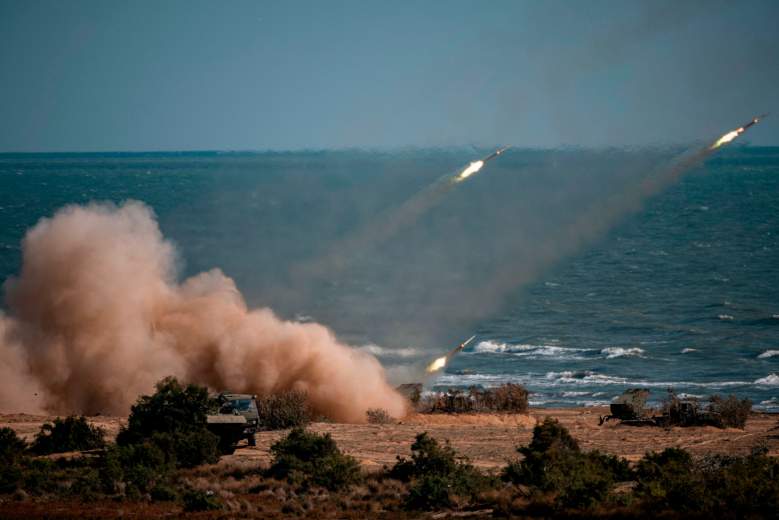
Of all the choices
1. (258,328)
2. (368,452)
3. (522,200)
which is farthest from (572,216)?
(368,452)

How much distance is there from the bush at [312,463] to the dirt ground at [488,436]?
114cm

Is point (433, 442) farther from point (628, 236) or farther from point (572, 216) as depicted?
point (628, 236)

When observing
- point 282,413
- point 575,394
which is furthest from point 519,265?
point 282,413

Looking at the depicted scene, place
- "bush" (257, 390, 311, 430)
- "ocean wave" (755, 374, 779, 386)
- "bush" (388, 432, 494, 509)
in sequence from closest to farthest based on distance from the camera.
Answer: "bush" (388, 432, 494, 509) < "bush" (257, 390, 311, 430) < "ocean wave" (755, 374, 779, 386)

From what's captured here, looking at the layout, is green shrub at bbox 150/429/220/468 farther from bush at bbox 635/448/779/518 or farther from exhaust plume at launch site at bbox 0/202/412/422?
exhaust plume at launch site at bbox 0/202/412/422

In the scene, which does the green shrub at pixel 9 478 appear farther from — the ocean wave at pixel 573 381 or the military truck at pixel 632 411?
the ocean wave at pixel 573 381

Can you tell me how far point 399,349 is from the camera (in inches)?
2395

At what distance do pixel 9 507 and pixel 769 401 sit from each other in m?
31.6

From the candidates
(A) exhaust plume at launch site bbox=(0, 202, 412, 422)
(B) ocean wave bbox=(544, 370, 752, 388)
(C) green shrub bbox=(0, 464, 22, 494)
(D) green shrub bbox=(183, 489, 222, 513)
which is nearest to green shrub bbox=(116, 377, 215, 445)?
(C) green shrub bbox=(0, 464, 22, 494)

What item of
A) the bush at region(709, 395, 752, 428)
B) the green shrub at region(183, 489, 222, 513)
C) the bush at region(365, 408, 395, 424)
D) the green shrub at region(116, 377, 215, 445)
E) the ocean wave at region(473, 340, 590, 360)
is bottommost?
the green shrub at region(183, 489, 222, 513)

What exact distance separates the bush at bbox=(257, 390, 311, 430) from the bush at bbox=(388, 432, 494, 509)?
8.03 m

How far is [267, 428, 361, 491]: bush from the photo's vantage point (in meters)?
27.7

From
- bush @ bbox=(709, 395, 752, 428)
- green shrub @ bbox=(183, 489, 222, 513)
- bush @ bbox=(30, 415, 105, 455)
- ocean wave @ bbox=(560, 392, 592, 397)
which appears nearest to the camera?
green shrub @ bbox=(183, 489, 222, 513)

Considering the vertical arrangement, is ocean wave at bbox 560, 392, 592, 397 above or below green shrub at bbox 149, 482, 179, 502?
above
